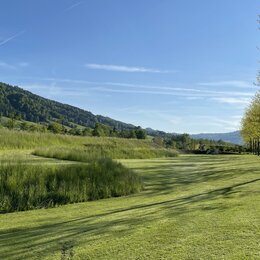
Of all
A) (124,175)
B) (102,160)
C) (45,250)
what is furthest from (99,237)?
(102,160)

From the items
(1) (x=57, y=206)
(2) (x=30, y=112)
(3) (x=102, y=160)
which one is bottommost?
(1) (x=57, y=206)

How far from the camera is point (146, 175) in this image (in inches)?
754

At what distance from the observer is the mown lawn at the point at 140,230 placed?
5.69 m

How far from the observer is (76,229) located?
23.9ft

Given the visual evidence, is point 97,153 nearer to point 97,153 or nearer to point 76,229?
point 97,153

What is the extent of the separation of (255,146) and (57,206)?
54.8 meters

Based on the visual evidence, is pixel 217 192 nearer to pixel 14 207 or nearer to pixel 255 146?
pixel 14 207

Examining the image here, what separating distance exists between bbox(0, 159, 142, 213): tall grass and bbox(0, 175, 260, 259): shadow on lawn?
2.78 m

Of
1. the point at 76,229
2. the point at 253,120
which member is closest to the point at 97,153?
the point at 253,120

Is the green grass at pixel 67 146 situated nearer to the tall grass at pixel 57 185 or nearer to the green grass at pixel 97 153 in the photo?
the green grass at pixel 97 153

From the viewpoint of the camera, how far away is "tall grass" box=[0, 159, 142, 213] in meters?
10.9

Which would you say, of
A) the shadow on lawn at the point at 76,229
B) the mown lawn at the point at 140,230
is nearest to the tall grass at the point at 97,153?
the mown lawn at the point at 140,230

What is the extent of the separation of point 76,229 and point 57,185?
5157 millimetres

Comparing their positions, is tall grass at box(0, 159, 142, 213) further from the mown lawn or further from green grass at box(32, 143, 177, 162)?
green grass at box(32, 143, 177, 162)
